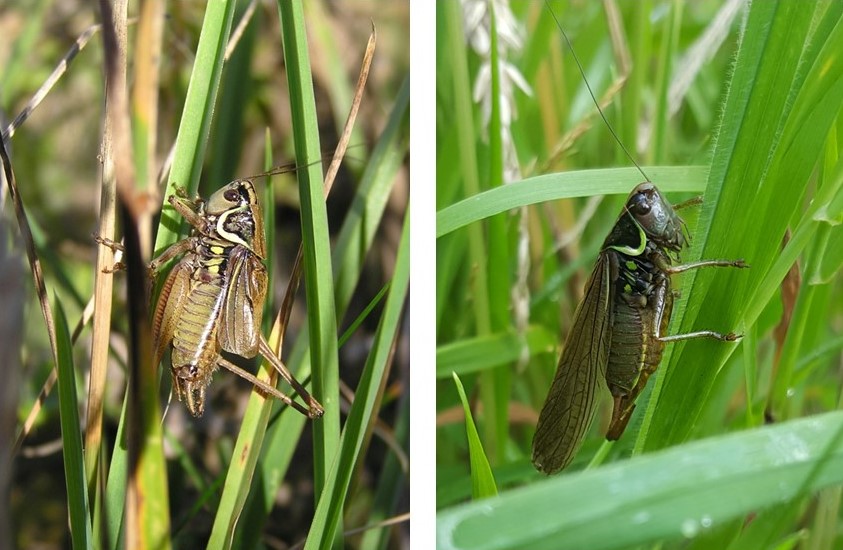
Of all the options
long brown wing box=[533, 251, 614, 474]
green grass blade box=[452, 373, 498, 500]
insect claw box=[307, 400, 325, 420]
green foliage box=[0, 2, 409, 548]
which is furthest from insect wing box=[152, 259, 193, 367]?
long brown wing box=[533, 251, 614, 474]

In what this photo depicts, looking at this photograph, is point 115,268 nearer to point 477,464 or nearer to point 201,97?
point 201,97

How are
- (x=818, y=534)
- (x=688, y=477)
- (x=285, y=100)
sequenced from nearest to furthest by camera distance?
(x=688, y=477) → (x=818, y=534) → (x=285, y=100)

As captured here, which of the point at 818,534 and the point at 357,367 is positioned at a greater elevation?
the point at 357,367

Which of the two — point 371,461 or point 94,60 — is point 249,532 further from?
point 94,60

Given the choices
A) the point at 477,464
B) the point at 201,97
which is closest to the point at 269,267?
the point at 201,97

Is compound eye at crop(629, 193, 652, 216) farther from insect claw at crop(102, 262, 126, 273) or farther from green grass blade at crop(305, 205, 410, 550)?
insect claw at crop(102, 262, 126, 273)

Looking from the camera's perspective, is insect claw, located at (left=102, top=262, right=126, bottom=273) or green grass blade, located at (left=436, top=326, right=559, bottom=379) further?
green grass blade, located at (left=436, top=326, right=559, bottom=379)

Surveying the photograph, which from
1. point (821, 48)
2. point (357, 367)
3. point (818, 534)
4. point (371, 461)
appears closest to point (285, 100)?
point (357, 367)
